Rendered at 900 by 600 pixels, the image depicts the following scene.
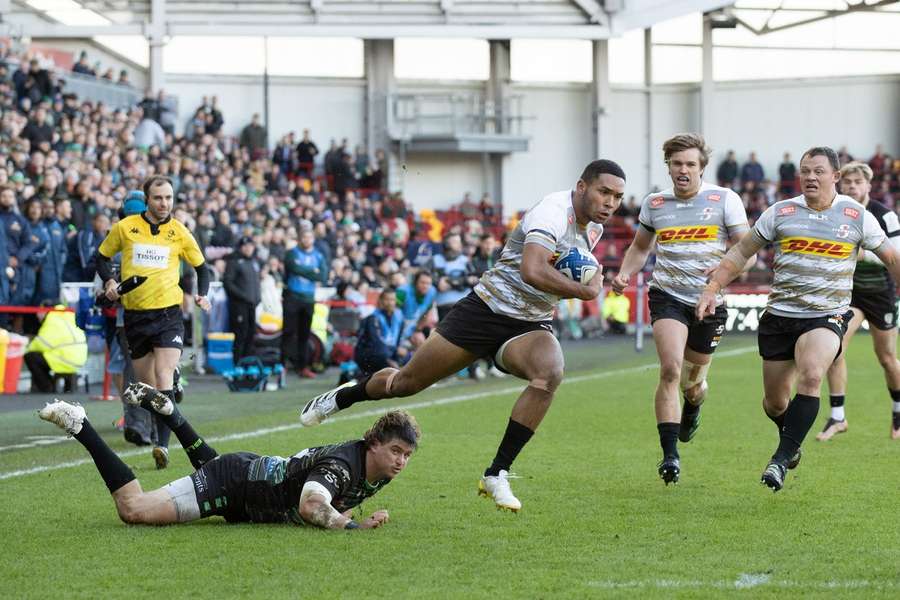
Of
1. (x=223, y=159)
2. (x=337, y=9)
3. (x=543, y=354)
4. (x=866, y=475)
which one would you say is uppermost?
(x=337, y=9)

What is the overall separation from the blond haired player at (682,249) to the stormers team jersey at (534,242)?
1205 mm

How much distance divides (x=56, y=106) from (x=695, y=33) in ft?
82.1

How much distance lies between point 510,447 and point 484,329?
2.28ft

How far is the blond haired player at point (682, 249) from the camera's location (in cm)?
967

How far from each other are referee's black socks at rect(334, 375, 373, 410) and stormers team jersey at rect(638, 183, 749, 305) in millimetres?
2246

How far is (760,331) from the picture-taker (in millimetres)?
9609

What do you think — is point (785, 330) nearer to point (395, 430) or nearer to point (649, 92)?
point (395, 430)

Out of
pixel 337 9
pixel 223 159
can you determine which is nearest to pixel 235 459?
pixel 223 159

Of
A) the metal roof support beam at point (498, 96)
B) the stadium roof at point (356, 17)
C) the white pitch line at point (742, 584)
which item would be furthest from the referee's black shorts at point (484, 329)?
the metal roof support beam at point (498, 96)

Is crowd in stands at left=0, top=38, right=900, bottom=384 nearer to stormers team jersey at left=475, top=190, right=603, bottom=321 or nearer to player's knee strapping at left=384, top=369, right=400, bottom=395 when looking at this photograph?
player's knee strapping at left=384, top=369, right=400, bottom=395

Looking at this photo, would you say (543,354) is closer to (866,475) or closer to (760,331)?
(760,331)

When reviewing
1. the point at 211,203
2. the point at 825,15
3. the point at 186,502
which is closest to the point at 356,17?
the point at 825,15

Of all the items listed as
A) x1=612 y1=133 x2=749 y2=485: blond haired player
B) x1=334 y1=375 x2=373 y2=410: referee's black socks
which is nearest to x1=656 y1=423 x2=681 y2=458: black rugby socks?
x1=612 y1=133 x2=749 y2=485: blond haired player

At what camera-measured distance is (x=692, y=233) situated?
9.91m
